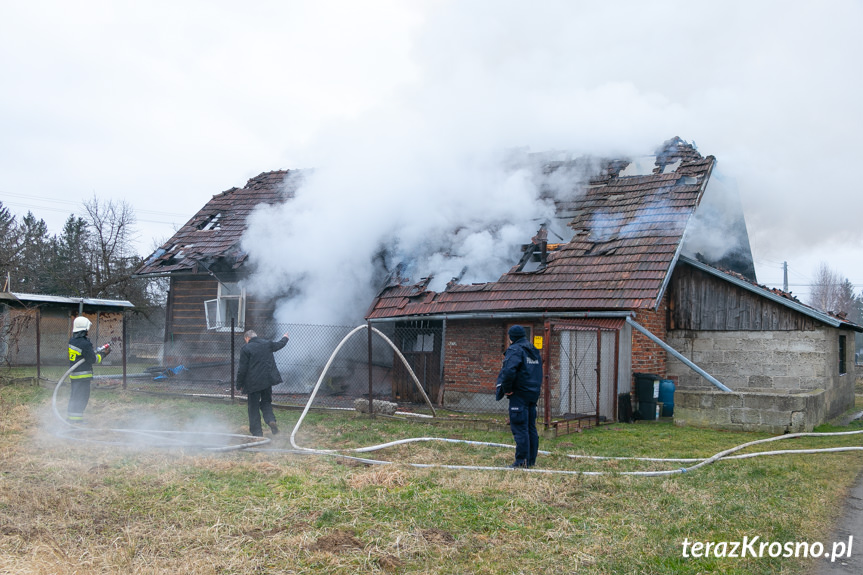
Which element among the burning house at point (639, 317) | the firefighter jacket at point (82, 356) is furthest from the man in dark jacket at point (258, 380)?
the burning house at point (639, 317)

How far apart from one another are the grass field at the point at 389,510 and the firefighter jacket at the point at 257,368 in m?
1.12

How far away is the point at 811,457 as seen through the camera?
820 centimetres

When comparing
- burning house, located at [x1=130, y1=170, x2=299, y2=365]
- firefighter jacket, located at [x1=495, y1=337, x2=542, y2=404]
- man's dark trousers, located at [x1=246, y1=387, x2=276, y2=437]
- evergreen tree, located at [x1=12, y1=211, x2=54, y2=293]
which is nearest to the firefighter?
man's dark trousers, located at [x1=246, y1=387, x2=276, y2=437]

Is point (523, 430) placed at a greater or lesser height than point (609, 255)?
lesser

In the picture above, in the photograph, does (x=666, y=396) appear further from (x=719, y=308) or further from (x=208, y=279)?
(x=208, y=279)

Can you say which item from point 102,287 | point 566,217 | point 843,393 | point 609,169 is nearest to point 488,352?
point 566,217

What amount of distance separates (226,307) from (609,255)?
35.0 ft

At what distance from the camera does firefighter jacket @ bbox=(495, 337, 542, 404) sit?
7.41m

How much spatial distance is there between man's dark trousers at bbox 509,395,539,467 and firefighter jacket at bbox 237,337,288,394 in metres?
3.61

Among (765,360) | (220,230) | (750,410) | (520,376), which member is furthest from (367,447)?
(220,230)

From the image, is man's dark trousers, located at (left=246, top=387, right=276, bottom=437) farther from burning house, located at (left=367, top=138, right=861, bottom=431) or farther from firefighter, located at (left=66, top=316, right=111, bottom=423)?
burning house, located at (left=367, top=138, right=861, bottom=431)

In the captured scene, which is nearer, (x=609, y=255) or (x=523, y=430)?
(x=523, y=430)

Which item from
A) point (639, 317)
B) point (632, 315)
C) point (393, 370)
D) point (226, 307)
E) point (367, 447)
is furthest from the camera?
point (226, 307)

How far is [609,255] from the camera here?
1334cm
